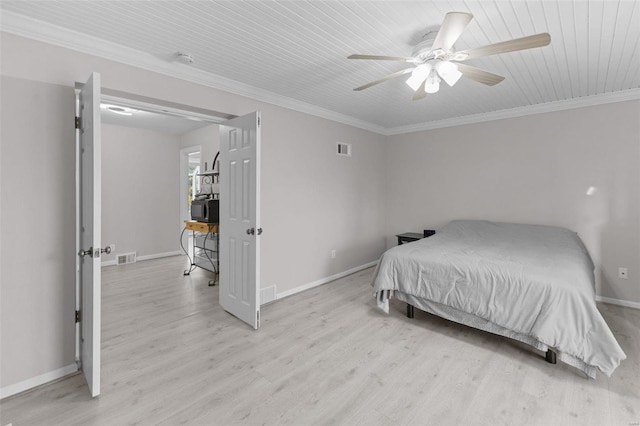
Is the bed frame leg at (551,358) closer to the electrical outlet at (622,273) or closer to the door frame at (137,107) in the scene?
the electrical outlet at (622,273)

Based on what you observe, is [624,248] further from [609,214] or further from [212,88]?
[212,88]

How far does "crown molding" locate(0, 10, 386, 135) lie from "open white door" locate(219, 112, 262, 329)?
1.35ft

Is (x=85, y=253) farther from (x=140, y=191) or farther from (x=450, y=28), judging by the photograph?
(x=140, y=191)

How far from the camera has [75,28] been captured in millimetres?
2078

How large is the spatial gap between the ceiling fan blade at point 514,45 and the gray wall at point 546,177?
2.81 meters

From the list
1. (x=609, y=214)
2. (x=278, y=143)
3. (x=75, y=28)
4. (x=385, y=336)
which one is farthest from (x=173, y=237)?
(x=609, y=214)

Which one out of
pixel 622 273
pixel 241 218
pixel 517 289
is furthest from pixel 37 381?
pixel 622 273

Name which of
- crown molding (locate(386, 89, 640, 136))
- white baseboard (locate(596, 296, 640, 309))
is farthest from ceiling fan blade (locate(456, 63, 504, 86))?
white baseboard (locate(596, 296, 640, 309))

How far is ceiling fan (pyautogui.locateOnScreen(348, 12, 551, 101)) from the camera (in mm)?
1652

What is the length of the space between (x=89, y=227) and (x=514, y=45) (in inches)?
113

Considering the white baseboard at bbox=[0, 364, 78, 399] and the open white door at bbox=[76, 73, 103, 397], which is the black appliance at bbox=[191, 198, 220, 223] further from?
the white baseboard at bbox=[0, 364, 78, 399]

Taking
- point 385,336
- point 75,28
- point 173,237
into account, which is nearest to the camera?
point 75,28

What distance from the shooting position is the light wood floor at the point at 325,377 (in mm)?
1765

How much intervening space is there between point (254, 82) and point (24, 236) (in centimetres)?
229
